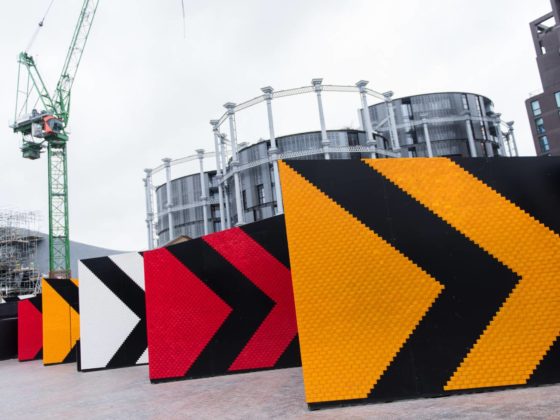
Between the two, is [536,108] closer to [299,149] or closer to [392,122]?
[392,122]

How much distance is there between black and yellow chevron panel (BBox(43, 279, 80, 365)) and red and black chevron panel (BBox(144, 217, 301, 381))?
8.50 metres

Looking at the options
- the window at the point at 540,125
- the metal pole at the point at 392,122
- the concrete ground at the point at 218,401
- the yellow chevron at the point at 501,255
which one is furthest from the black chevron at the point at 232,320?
the window at the point at 540,125

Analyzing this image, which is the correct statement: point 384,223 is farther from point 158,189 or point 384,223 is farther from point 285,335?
point 158,189

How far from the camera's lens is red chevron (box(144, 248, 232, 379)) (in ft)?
29.9

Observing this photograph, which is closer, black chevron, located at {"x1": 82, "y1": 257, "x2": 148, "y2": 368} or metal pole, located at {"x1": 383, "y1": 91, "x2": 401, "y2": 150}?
black chevron, located at {"x1": 82, "y1": 257, "x2": 148, "y2": 368}

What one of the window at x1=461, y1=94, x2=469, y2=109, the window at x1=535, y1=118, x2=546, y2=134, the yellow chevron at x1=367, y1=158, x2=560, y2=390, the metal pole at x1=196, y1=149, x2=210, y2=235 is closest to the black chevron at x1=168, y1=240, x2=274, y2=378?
the yellow chevron at x1=367, y1=158, x2=560, y2=390

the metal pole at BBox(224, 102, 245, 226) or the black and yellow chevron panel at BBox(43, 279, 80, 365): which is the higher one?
the metal pole at BBox(224, 102, 245, 226)

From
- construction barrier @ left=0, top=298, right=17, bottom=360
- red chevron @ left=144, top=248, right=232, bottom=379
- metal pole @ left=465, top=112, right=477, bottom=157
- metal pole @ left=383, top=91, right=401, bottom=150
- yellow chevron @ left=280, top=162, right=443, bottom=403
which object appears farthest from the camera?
metal pole @ left=465, top=112, right=477, bottom=157

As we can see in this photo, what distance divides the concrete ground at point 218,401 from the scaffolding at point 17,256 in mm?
46890

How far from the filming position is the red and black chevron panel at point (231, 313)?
9023 millimetres

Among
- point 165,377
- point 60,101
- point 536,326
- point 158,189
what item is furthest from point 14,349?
point 60,101

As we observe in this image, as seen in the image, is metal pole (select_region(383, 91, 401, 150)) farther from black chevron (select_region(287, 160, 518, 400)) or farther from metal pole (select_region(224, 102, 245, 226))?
black chevron (select_region(287, 160, 518, 400))

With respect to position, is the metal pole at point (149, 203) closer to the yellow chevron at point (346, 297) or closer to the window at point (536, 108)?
the yellow chevron at point (346, 297)

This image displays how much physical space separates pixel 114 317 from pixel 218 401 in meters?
7.37
